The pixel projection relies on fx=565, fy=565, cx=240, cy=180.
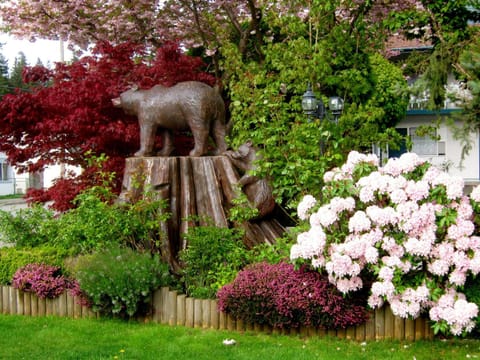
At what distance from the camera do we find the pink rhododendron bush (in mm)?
5113

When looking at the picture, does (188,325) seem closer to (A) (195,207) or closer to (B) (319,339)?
(B) (319,339)

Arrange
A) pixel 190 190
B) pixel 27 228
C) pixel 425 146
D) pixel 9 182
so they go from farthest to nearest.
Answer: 1. pixel 9 182
2. pixel 425 146
3. pixel 27 228
4. pixel 190 190

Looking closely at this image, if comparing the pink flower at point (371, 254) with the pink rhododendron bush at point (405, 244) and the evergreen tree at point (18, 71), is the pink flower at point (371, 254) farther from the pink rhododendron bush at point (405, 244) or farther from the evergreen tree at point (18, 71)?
the evergreen tree at point (18, 71)

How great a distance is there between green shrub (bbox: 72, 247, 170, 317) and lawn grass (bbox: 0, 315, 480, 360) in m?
0.27

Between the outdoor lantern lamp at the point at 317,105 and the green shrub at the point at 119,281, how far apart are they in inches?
123

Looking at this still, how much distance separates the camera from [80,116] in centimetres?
830

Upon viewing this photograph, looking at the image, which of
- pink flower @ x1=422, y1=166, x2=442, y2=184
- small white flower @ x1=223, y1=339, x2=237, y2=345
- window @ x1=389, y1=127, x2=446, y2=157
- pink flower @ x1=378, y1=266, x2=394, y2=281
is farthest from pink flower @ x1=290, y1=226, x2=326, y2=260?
window @ x1=389, y1=127, x2=446, y2=157

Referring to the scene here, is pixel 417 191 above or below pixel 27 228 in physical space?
above

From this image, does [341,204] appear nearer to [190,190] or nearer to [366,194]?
[366,194]

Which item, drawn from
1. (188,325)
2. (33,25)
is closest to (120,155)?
(188,325)

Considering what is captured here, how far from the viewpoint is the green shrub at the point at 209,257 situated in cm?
661

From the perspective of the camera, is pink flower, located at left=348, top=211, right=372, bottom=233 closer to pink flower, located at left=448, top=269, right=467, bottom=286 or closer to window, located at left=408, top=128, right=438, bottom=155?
pink flower, located at left=448, top=269, right=467, bottom=286

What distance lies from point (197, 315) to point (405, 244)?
2.29 m

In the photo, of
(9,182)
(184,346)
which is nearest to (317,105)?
(184,346)
